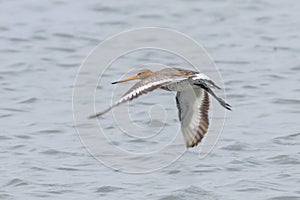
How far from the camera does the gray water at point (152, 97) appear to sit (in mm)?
11219

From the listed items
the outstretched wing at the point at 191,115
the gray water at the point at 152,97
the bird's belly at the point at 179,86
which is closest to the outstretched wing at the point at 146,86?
the bird's belly at the point at 179,86

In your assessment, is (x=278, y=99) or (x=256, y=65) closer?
Result: (x=278, y=99)

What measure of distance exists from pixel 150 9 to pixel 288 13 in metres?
2.69

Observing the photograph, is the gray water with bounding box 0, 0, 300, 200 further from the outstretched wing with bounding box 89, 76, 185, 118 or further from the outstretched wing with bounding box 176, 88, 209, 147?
the outstretched wing with bounding box 89, 76, 185, 118

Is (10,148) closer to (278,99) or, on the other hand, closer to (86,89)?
(86,89)

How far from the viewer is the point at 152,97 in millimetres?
14789

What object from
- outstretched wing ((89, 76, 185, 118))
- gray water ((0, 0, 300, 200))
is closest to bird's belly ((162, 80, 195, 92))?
outstretched wing ((89, 76, 185, 118))

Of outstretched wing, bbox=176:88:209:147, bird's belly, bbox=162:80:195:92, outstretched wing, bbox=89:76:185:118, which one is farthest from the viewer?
outstretched wing, bbox=176:88:209:147

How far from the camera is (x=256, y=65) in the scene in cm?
1588

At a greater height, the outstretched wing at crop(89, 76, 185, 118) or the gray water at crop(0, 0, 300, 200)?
the outstretched wing at crop(89, 76, 185, 118)

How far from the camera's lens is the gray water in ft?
36.8

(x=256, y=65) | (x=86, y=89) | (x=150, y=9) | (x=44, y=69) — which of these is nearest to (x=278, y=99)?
(x=256, y=65)

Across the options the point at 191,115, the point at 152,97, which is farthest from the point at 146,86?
the point at 152,97

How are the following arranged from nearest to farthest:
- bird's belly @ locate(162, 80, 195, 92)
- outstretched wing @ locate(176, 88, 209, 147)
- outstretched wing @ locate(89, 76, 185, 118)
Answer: outstretched wing @ locate(89, 76, 185, 118) < bird's belly @ locate(162, 80, 195, 92) < outstretched wing @ locate(176, 88, 209, 147)
